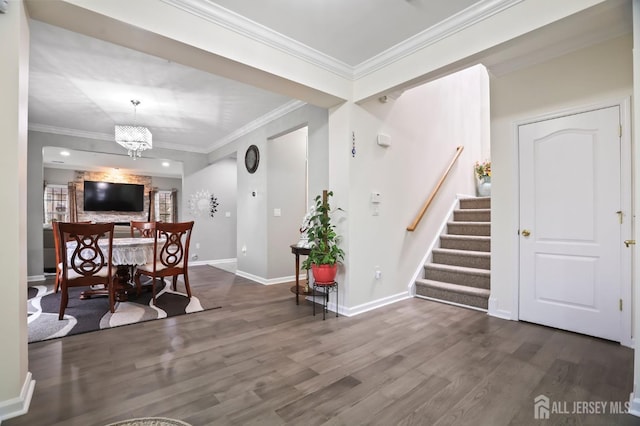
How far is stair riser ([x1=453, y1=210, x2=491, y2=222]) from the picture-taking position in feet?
15.1

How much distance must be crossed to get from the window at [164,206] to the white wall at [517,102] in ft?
33.9

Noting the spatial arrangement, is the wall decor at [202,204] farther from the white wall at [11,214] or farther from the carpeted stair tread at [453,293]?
the white wall at [11,214]

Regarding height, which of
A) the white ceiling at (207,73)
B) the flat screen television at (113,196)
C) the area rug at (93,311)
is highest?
the white ceiling at (207,73)

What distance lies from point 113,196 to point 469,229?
10.2 meters

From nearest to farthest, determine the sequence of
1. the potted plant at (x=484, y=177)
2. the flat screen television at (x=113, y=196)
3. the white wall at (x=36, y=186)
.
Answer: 1. the white wall at (x=36, y=186)
2. the potted plant at (x=484, y=177)
3. the flat screen television at (x=113, y=196)

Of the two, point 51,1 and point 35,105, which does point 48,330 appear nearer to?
point 51,1

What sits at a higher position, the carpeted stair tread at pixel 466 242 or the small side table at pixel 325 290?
the carpeted stair tread at pixel 466 242

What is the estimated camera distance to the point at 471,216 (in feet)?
15.6

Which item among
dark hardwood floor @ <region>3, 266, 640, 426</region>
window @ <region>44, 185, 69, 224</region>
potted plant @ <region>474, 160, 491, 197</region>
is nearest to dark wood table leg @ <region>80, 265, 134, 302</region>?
dark hardwood floor @ <region>3, 266, 640, 426</region>

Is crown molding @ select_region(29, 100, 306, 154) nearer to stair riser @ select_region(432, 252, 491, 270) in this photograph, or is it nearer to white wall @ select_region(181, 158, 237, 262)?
white wall @ select_region(181, 158, 237, 262)

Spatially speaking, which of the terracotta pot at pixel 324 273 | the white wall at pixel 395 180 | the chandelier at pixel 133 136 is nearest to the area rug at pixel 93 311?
the terracotta pot at pixel 324 273

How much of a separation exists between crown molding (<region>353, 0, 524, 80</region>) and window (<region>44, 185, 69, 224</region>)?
33.2 ft

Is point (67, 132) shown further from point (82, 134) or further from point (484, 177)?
point (484, 177)

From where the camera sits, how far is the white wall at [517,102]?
2605mm
